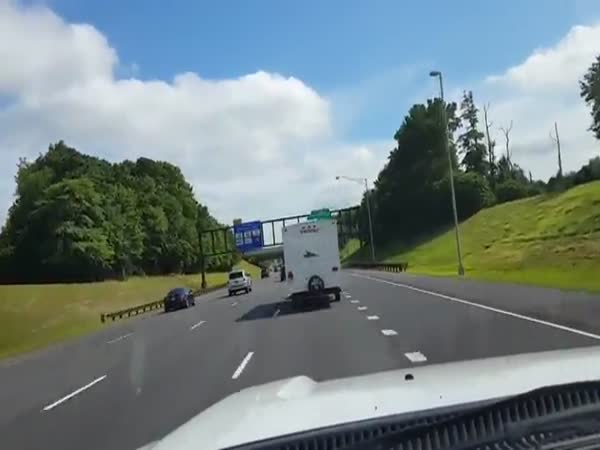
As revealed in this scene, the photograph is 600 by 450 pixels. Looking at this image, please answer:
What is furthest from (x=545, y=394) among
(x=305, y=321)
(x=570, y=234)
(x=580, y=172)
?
(x=580, y=172)

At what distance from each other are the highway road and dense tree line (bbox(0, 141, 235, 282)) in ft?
246

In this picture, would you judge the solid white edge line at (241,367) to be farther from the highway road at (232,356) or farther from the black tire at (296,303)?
the black tire at (296,303)

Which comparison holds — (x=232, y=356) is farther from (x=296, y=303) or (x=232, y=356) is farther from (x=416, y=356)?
(x=296, y=303)

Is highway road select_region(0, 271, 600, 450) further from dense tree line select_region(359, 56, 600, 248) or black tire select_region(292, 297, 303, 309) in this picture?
dense tree line select_region(359, 56, 600, 248)

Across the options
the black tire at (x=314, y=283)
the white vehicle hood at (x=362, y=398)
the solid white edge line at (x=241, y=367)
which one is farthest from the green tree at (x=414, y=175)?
the white vehicle hood at (x=362, y=398)

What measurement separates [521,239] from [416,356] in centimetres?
8668

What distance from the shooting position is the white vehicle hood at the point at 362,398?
3.56 metres

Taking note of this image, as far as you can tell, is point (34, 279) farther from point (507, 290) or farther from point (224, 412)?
point (224, 412)

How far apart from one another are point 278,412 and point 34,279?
10742 centimetres

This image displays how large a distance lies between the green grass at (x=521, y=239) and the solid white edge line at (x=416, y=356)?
4927 cm

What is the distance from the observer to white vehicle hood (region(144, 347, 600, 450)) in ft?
11.7

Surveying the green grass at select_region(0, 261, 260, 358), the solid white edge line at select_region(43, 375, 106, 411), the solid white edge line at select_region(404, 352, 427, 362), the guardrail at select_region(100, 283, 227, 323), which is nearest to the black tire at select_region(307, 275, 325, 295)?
the green grass at select_region(0, 261, 260, 358)

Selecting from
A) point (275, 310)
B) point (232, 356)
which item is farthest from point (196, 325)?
point (232, 356)

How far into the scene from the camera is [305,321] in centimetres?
2903
